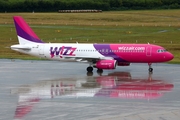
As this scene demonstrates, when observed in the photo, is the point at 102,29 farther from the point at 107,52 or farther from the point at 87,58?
the point at 107,52

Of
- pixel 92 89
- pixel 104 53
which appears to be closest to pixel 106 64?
pixel 104 53

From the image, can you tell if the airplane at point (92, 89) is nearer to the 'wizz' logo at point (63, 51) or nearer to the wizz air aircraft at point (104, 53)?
the wizz air aircraft at point (104, 53)

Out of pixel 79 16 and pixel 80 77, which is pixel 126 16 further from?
pixel 80 77

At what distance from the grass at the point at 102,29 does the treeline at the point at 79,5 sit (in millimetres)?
19671

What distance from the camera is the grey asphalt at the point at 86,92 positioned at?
1428 inches

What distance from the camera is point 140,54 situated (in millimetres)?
58469

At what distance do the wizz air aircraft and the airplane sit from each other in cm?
418

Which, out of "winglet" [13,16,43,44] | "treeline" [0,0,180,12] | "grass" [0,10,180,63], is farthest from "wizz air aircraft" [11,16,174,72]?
"treeline" [0,0,180,12]

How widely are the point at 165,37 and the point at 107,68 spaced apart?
45296mm

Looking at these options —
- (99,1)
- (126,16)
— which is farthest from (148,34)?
(99,1)

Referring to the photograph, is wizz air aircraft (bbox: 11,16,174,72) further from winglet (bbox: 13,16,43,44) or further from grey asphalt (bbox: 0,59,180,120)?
grey asphalt (bbox: 0,59,180,120)

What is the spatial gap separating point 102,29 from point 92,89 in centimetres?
7022

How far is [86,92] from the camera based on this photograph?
45062 millimetres

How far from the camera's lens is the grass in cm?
9588
